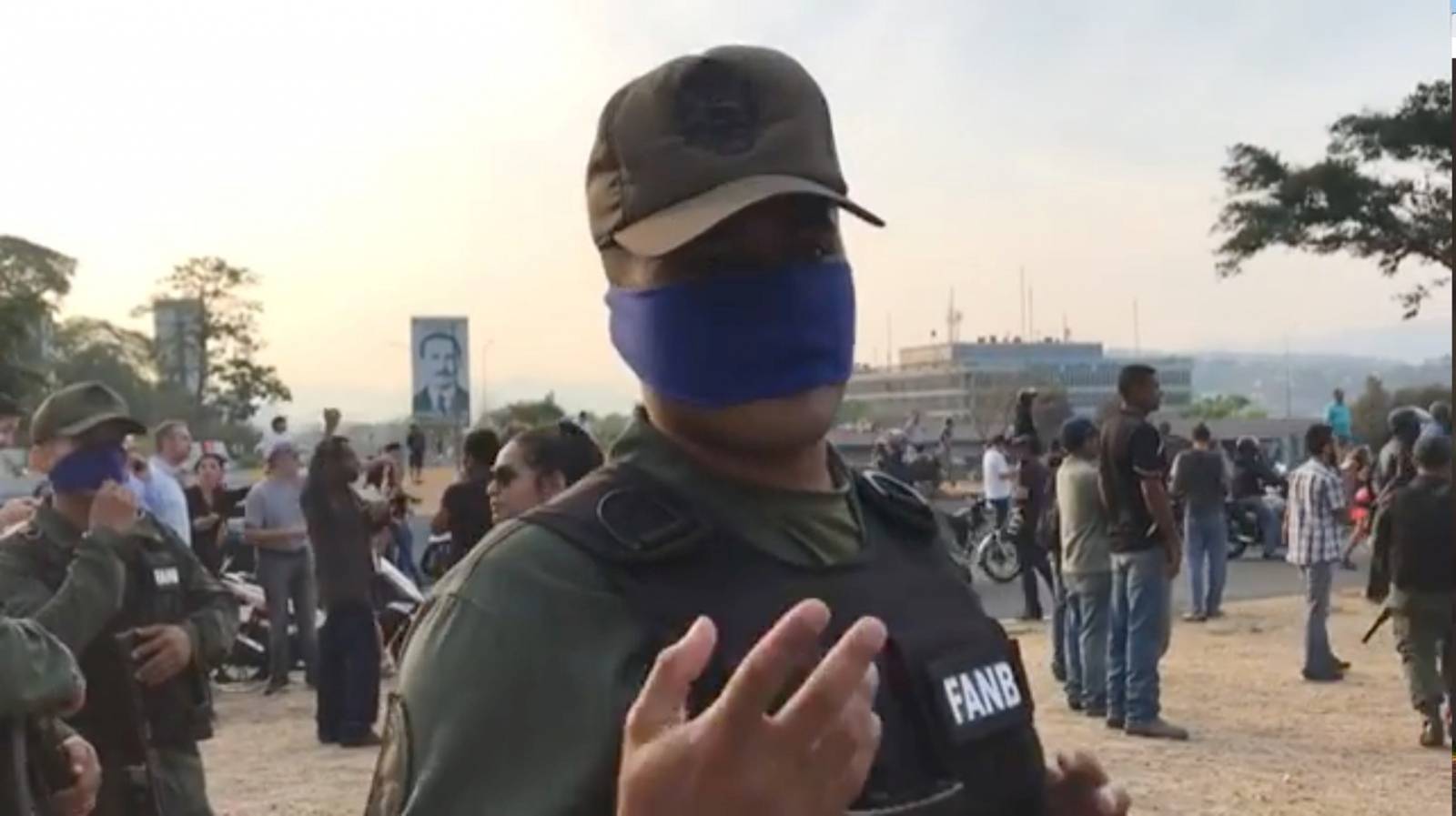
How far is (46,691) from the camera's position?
2.87 metres

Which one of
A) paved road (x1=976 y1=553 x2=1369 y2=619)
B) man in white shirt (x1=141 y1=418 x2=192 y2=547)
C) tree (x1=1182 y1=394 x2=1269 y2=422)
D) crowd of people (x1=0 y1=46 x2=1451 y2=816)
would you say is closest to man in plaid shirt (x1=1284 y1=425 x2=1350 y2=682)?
paved road (x1=976 y1=553 x2=1369 y2=619)

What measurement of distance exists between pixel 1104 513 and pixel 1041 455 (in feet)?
11.5

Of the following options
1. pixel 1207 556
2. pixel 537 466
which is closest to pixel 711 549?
pixel 537 466

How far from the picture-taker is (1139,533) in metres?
7.59

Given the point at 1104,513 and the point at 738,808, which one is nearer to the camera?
the point at 738,808

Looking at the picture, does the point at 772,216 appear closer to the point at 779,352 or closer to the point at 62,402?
the point at 779,352

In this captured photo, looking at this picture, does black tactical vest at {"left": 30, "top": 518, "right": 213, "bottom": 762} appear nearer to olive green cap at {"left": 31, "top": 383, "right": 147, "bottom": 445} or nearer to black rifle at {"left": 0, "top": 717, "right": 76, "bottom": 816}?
olive green cap at {"left": 31, "top": 383, "right": 147, "bottom": 445}

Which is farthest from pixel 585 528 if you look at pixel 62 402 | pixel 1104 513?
pixel 1104 513

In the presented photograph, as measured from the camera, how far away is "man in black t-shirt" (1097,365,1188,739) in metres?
7.54

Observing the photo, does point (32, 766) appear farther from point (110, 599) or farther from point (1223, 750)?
point (1223, 750)

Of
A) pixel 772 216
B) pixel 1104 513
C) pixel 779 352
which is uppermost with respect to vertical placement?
pixel 772 216

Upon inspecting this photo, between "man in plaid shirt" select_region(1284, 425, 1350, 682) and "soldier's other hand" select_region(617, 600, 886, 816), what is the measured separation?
8597 millimetres

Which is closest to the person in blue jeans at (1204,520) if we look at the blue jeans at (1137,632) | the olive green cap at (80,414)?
the blue jeans at (1137,632)

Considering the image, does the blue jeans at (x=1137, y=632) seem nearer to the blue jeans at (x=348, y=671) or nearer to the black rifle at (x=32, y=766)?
the blue jeans at (x=348, y=671)
